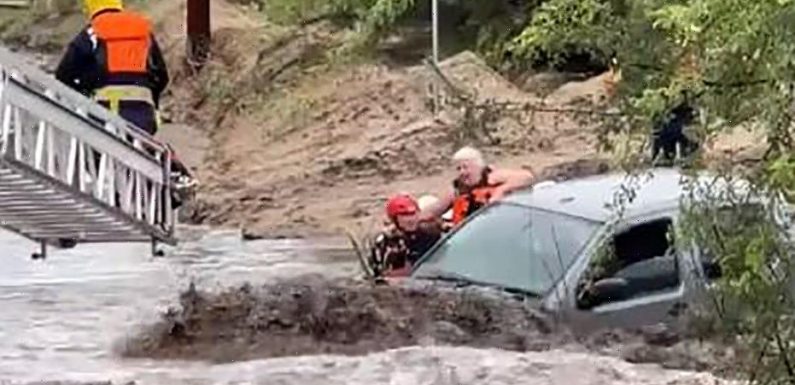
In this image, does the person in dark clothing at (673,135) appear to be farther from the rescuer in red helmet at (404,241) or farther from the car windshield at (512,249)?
the rescuer in red helmet at (404,241)

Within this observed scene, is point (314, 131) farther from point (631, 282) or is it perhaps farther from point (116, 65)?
point (631, 282)

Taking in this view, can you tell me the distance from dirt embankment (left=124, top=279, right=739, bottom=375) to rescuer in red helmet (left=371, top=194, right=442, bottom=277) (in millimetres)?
579

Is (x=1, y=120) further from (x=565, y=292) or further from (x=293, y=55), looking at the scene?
(x=293, y=55)

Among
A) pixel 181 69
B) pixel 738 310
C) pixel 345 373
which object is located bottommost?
pixel 181 69

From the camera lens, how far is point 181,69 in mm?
35031

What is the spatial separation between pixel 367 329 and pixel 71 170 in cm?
256

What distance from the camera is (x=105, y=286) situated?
17.4m

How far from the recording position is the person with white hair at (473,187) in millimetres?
13789

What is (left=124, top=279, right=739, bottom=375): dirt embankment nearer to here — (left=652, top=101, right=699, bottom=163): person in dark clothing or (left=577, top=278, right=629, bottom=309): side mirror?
(left=577, top=278, right=629, bottom=309): side mirror

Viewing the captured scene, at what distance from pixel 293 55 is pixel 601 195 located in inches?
821

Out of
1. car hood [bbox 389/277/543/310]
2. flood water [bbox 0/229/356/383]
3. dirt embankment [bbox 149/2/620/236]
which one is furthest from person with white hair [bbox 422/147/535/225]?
dirt embankment [bbox 149/2/620/236]

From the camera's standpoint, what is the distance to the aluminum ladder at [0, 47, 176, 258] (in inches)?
Result: 377

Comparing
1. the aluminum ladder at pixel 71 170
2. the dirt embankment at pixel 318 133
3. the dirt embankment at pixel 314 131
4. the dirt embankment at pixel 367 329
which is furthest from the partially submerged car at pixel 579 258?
the dirt embankment at pixel 318 133

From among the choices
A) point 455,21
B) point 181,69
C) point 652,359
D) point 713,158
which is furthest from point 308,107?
point 713,158
